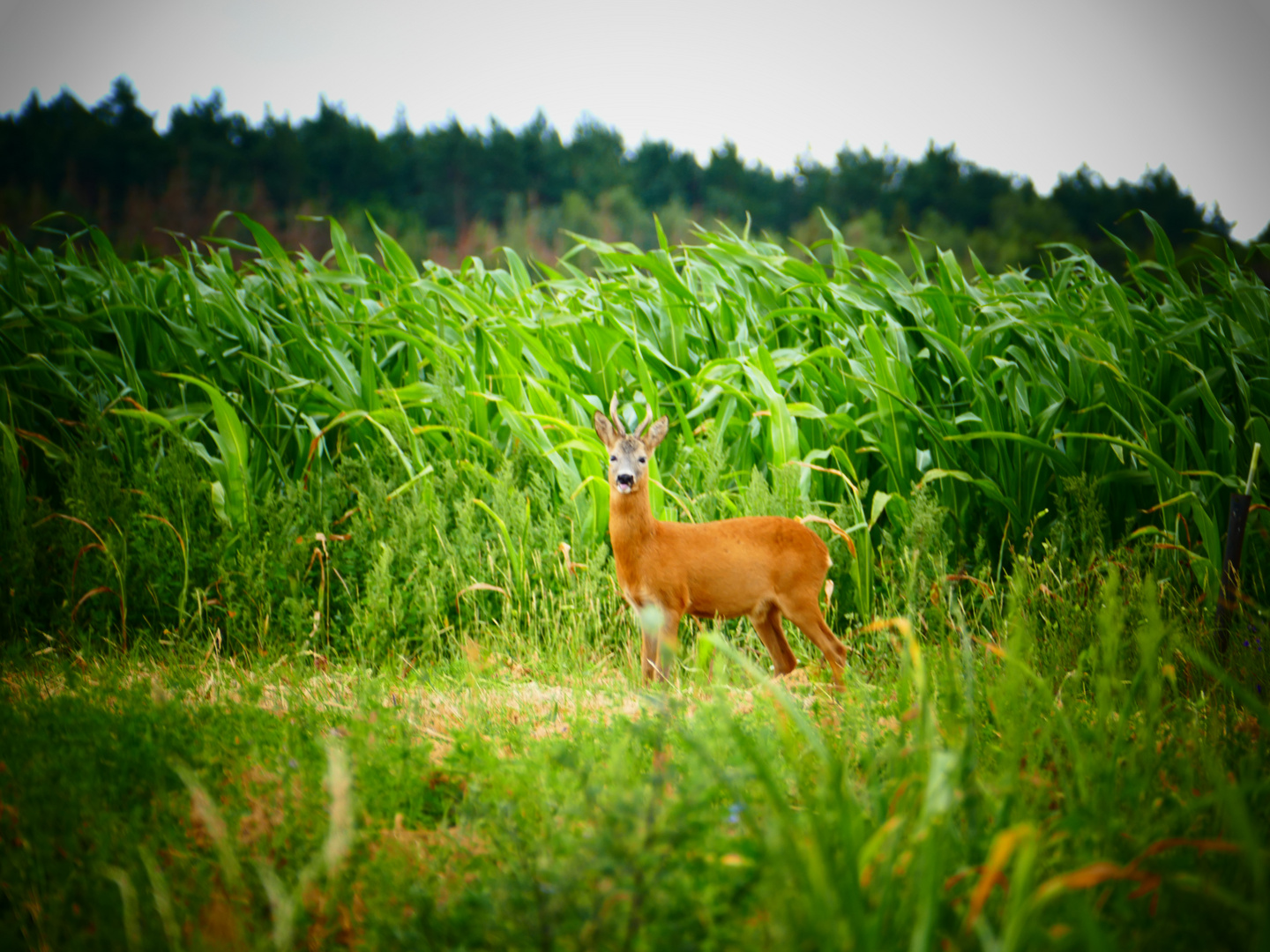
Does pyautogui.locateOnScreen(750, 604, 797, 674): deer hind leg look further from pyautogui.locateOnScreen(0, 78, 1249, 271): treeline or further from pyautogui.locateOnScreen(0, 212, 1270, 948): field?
pyautogui.locateOnScreen(0, 78, 1249, 271): treeline

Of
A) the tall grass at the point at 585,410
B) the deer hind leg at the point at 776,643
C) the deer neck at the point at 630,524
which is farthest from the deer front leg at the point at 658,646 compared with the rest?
the tall grass at the point at 585,410

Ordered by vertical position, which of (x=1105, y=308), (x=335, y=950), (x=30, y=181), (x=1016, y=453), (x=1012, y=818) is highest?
(x=30, y=181)

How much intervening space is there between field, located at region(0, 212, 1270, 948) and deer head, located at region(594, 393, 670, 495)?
66 centimetres

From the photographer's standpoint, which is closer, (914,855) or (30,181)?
(914,855)

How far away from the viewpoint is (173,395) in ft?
15.6

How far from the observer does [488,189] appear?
23188mm

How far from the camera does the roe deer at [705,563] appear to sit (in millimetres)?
3139

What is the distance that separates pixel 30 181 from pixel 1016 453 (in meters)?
19.8

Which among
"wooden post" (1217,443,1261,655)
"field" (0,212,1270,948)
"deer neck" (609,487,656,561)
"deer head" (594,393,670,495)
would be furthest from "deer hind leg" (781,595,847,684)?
"wooden post" (1217,443,1261,655)

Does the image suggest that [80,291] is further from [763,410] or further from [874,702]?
[874,702]

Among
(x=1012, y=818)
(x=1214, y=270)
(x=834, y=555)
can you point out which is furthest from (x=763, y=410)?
(x=1214, y=270)

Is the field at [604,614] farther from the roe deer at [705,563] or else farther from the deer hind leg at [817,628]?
the roe deer at [705,563]

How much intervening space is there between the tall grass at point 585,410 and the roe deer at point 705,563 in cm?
65

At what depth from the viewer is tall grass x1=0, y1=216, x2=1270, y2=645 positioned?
3.96 metres
